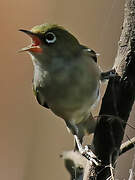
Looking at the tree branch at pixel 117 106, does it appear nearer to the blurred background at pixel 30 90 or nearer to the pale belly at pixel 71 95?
the pale belly at pixel 71 95

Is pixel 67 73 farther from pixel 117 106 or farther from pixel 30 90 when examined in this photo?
pixel 30 90

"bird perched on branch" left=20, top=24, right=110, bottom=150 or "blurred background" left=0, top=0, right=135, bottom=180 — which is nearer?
"bird perched on branch" left=20, top=24, right=110, bottom=150

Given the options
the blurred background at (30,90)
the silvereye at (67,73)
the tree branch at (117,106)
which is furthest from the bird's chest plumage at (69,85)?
the blurred background at (30,90)

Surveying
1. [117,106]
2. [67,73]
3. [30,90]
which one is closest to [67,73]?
[67,73]

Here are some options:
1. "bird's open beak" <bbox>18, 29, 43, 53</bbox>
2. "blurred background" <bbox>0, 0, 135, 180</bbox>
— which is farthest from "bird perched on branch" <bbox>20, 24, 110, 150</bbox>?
"blurred background" <bbox>0, 0, 135, 180</bbox>

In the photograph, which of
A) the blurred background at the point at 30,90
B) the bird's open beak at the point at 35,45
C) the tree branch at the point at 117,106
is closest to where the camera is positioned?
the tree branch at the point at 117,106

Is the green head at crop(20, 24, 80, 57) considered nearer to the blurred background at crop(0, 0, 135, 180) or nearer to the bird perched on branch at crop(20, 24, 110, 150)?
the bird perched on branch at crop(20, 24, 110, 150)

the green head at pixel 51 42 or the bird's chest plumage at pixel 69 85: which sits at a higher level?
the green head at pixel 51 42
